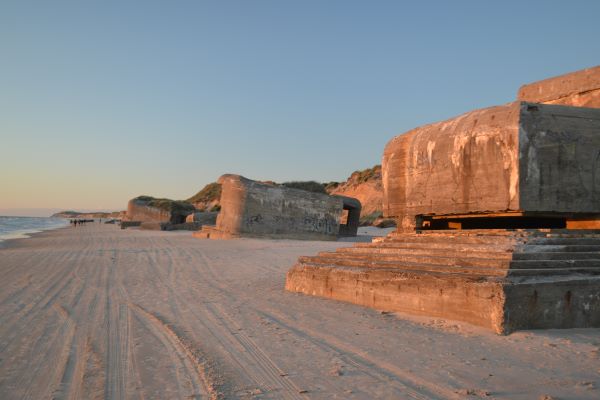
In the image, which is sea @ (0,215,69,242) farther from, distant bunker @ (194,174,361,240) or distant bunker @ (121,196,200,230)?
distant bunker @ (194,174,361,240)

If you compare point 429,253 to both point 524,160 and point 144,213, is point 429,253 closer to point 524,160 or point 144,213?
point 524,160

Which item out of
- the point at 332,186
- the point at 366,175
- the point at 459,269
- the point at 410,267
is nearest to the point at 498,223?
the point at 410,267

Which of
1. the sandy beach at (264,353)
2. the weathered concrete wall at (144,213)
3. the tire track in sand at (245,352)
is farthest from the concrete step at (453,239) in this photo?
the weathered concrete wall at (144,213)

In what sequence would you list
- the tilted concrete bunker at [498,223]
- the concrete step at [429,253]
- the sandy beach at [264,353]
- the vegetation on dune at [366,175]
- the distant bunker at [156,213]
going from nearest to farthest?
the sandy beach at [264,353]
the tilted concrete bunker at [498,223]
the concrete step at [429,253]
the distant bunker at [156,213]
the vegetation on dune at [366,175]

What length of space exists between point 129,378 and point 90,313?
103 inches

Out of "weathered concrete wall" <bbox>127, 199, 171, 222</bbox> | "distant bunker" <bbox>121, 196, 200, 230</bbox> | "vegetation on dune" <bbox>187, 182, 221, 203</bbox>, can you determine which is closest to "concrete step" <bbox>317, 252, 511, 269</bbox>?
"distant bunker" <bbox>121, 196, 200, 230</bbox>

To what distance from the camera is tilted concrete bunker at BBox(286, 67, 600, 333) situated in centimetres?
418

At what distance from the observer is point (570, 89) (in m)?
5.83

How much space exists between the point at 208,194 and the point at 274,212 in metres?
61.8

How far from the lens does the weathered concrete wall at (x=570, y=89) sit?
5.59 meters

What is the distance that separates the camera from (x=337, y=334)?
4.23m

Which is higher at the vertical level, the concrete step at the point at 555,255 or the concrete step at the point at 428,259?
the concrete step at the point at 555,255

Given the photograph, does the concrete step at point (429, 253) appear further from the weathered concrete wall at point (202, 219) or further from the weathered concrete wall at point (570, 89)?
the weathered concrete wall at point (202, 219)

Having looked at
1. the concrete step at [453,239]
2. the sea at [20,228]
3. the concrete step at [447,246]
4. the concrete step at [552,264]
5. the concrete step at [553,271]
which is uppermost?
the concrete step at [453,239]
